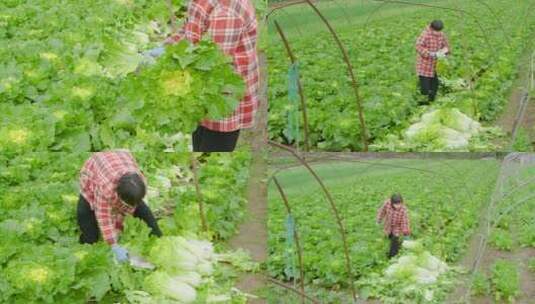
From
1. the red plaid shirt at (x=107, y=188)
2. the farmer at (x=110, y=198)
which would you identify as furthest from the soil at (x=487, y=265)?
the red plaid shirt at (x=107, y=188)

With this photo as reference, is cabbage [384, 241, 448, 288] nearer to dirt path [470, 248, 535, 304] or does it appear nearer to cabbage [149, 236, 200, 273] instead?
dirt path [470, 248, 535, 304]

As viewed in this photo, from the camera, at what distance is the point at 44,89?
21.2 ft

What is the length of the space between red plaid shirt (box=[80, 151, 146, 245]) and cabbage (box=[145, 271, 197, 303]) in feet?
1.25

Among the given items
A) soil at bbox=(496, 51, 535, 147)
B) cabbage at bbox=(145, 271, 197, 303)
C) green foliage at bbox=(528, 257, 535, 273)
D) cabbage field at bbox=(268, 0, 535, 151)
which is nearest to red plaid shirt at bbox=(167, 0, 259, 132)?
cabbage field at bbox=(268, 0, 535, 151)

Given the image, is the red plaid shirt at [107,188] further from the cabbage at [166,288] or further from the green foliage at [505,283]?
the green foliage at [505,283]

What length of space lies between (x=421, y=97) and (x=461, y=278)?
174 centimetres

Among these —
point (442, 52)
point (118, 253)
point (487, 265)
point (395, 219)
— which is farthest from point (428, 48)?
point (118, 253)

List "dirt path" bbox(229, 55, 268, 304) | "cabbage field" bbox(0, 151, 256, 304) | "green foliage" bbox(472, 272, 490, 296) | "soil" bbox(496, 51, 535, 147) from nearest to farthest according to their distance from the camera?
"cabbage field" bbox(0, 151, 256, 304), "dirt path" bbox(229, 55, 268, 304), "soil" bbox(496, 51, 535, 147), "green foliage" bbox(472, 272, 490, 296)

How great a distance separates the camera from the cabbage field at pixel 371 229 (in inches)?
252

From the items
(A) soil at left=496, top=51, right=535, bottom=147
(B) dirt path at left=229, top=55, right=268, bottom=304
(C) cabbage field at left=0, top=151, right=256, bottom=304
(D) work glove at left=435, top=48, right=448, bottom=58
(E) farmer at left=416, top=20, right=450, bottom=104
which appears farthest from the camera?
(E) farmer at left=416, top=20, right=450, bottom=104

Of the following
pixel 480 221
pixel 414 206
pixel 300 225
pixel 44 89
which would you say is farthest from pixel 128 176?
pixel 480 221

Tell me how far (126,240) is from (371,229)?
2221 millimetres

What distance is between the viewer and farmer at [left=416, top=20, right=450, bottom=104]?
6141mm

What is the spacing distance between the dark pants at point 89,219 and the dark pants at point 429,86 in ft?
6.99
